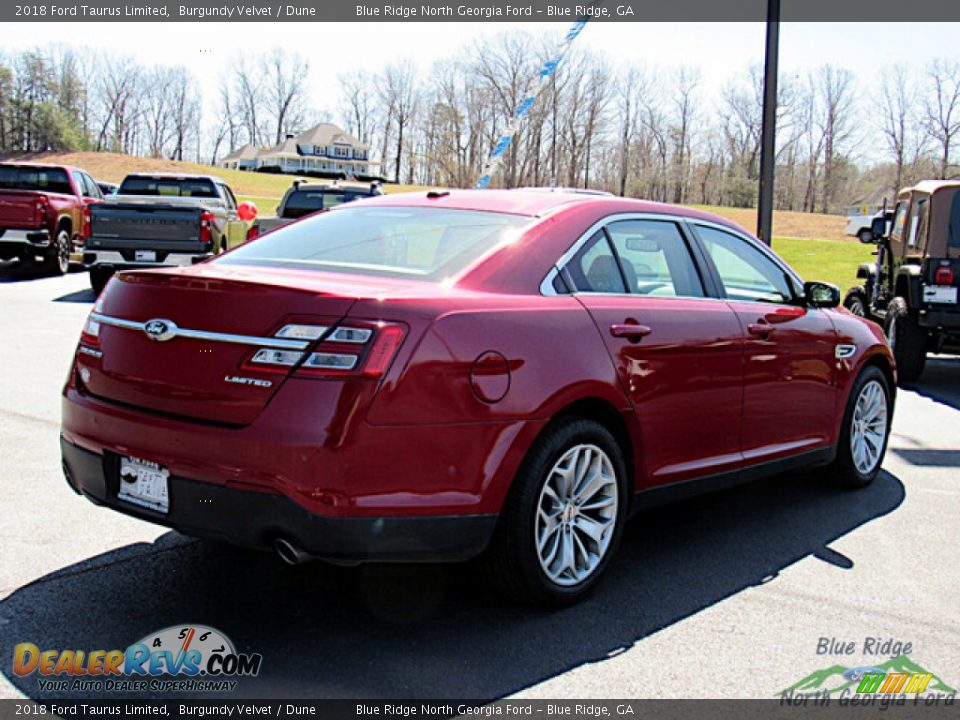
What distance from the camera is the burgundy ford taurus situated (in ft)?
10.4

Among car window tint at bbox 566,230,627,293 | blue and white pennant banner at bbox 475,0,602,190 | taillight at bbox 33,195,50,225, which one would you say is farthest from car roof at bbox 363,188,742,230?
taillight at bbox 33,195,50,225

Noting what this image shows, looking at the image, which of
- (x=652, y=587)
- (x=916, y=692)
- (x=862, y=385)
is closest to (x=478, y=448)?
(x=652, y=587)

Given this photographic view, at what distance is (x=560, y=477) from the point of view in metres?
3.78

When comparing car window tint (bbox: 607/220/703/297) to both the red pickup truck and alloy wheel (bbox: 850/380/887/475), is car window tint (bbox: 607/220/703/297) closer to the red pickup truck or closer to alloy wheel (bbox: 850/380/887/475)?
alloy wheel (bbox: 850/380/887/475)

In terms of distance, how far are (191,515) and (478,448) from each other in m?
1.01

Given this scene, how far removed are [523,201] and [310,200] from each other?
12.2 m

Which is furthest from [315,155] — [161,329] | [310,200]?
[161,329]

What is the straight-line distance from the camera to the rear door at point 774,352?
16.0 feet

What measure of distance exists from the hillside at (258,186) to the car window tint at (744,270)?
46232 millimetres

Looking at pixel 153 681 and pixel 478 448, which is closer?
pixel 153 681

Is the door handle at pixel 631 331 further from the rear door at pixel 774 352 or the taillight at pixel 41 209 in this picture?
the taillight at pixel 41 209

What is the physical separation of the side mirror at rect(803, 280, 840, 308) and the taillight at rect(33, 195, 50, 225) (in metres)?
15.4

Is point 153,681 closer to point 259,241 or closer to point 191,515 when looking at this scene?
point 191,515

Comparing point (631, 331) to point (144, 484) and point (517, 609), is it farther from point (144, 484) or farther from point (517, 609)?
point (144, 484)
